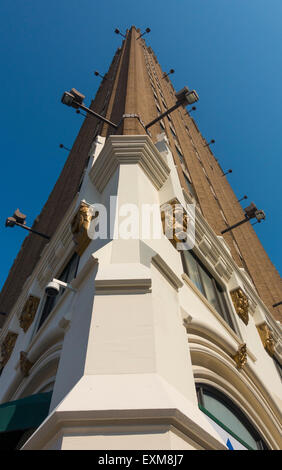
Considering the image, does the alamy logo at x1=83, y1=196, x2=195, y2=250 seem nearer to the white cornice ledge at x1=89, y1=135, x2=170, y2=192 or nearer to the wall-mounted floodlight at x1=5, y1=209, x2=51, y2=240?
the white cornice ledge at x1=89, y1=135, x2=170, y2=192

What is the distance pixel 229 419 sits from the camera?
6.16m

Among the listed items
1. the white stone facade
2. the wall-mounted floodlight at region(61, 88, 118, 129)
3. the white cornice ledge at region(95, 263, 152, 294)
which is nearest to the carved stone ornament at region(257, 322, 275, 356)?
the white stone facade

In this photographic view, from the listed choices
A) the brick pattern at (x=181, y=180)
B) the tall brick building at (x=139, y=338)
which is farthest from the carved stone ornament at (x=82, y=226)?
the brick pattern at (x=181, y=180)

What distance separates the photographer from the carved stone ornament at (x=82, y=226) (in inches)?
230

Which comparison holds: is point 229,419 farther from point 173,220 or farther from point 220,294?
point 173,220

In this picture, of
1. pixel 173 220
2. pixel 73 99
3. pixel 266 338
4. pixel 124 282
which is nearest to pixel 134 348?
pixel 124 282

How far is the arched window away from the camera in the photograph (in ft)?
16.9

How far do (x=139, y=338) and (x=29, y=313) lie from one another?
221 inches

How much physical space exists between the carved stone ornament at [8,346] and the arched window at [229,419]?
213 inches

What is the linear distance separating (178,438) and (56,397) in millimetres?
1444

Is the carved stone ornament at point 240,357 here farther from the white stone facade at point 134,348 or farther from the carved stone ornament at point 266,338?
the carved stone ornament at point 266,338

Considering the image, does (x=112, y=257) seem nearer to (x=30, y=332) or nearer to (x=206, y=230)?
(x=30, y=332)

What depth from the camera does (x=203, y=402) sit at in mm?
5395

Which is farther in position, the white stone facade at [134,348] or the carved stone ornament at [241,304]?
the carved stone ornament at [241,304]
